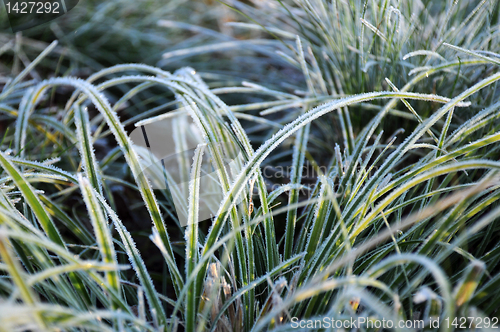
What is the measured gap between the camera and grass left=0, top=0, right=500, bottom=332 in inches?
26.0

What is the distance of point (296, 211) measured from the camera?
1.07 metres

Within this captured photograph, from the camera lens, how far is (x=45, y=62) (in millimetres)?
1911

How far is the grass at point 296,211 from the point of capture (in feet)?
2.17

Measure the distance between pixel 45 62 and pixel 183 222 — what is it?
1380 millimetres

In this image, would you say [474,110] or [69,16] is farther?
[69,16]

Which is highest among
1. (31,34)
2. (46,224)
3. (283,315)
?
(31,34)

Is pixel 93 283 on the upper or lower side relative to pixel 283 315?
upper

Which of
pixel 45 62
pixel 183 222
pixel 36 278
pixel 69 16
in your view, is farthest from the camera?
pixel 69 16

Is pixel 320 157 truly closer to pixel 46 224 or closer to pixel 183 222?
pixel 183 222

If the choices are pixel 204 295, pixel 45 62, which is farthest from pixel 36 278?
pixel 45 62

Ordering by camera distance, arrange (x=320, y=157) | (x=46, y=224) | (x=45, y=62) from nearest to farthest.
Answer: (x=46, y=224) < (x=320, y=157) < (x=45, y=62)

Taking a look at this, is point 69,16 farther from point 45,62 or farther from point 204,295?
point 204,295

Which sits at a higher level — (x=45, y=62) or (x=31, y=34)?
(x=31, y=34)

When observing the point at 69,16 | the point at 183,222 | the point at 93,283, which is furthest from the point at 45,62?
the point at 93,283
